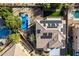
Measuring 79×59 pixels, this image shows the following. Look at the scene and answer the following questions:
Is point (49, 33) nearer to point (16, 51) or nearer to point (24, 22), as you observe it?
point (24, 22)

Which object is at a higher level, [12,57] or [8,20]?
[8,20]

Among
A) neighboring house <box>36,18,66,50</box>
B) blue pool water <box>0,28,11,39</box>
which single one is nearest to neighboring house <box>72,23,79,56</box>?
neighboring house <box>36,18,66,50</box>

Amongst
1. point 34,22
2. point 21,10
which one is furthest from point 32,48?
point 21,10

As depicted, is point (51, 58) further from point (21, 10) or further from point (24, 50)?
point (21, 10)

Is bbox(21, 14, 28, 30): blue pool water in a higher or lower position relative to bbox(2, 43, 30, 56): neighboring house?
higher

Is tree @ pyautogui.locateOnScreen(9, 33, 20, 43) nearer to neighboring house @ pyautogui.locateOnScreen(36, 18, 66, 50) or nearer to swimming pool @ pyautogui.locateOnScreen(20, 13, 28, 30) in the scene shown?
swimming pool @ pyautogui.locateOnScreen(20, 13, 28, 30)

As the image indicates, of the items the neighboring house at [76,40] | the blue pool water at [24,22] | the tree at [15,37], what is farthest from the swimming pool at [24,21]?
the neighboring house at [76,40]

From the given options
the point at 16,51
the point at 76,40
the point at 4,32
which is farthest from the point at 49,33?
the point at 4,32

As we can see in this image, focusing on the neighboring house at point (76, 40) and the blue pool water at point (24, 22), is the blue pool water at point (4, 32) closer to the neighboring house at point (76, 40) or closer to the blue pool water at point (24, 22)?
the blue pool water at point (24, 22)
